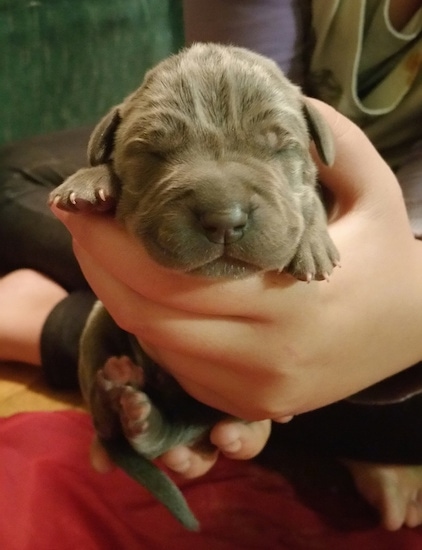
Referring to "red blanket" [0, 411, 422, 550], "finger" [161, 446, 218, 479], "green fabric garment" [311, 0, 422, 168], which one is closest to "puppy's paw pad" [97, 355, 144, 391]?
"finger" [161, 446, 218, 479]

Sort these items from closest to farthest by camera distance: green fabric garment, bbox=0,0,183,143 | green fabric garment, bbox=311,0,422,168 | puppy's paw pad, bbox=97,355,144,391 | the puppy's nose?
1. the puppy's nose
2. puppy's paw pad, bbox=97,355,144,391
3. green fabric garment, bbox=311,0,422,168
4. green fabric garment, bbox=0,0,183,143

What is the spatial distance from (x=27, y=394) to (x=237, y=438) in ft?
2.77

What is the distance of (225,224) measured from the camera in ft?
3.22

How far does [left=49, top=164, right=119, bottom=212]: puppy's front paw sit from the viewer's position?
121 cm

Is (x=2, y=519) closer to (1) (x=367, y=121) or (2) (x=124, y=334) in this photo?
(2) (x=124, y=334)

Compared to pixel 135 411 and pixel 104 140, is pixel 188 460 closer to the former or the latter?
pixel 135 411

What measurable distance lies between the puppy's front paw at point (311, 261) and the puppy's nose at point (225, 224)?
197 mm

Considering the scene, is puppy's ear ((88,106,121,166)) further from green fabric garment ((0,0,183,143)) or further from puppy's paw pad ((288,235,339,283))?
green fabric garment ((0,0,183,143))

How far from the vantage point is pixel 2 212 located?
2.26m

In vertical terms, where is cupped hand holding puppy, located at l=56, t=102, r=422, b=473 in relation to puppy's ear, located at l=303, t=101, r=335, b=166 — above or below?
below

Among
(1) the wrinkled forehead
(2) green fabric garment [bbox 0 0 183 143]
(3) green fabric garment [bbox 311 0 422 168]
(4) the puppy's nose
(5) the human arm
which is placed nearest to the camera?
(4) the puppy's nose

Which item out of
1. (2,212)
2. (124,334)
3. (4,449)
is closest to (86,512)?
(4,449)

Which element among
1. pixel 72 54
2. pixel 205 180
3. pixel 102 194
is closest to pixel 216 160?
pixel 205 180

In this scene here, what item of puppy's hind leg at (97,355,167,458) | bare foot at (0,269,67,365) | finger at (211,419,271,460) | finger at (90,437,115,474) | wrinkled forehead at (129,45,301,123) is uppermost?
wrinkled forehead at (129,45,301,123)
